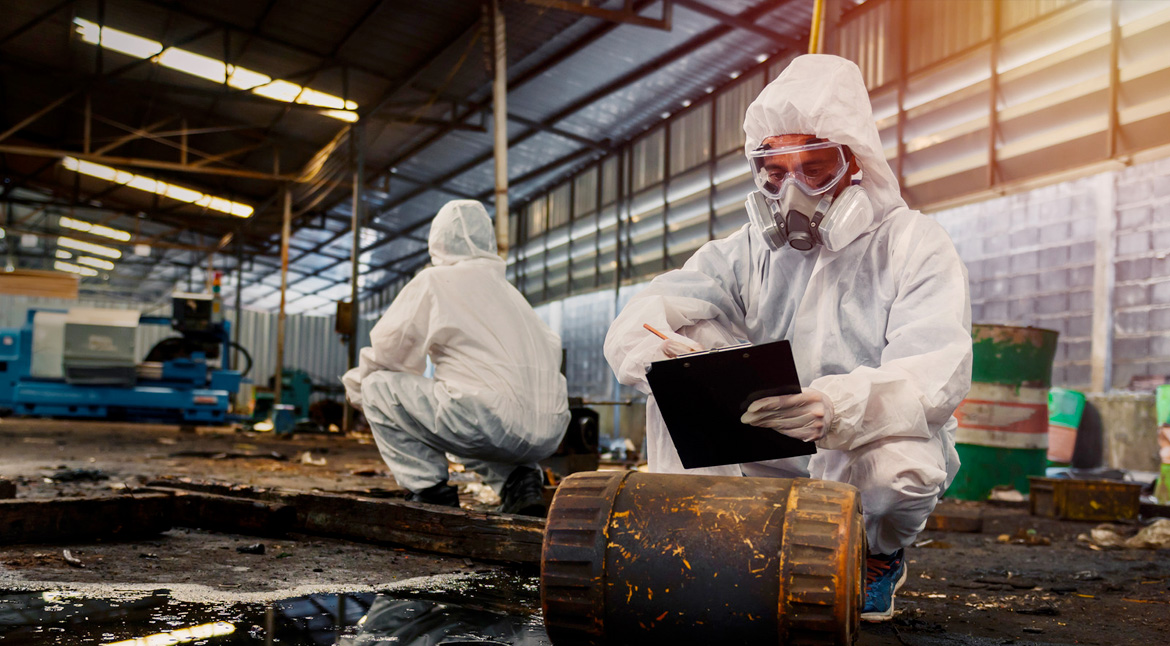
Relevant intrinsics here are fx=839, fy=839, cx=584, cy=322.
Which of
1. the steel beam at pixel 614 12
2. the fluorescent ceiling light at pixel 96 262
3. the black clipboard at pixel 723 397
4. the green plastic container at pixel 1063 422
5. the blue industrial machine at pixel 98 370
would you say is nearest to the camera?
the black clipboard at pixel 723 397

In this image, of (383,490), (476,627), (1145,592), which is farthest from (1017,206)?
(476,627)

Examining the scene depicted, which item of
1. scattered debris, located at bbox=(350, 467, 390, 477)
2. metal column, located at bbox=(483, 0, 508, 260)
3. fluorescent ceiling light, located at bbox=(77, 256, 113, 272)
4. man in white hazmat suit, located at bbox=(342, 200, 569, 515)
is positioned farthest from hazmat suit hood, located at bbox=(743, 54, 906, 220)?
fluorescent ceiling light, located at bbox=(77, 256, 113, 272)

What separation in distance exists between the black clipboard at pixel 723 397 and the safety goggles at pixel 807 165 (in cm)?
59

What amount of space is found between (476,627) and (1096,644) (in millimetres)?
1501

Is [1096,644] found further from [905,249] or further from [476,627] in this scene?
[476,627]

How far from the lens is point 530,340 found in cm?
370

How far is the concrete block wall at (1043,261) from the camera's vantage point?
6957 millimetres

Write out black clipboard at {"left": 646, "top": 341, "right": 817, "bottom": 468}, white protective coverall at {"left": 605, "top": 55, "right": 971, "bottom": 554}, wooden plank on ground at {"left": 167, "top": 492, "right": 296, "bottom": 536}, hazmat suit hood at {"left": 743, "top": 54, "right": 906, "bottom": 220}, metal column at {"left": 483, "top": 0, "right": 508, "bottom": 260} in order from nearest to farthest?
black clipboard at {"left": 646, "top": 341, "right": 817, "bottom": 468} → white protective coverall at {"left": 605, "top": 55, "right": 971, "bottom": 554} → hazmat suit hood at {"left": 743, "top": 54, "right": 906, "bottom": 220} → wooden plank on ground at {"left": 167, "top": 492, "right": 296, "bottom": 536} → metal column at {"left": 483, "top": 0, "right": 508, "bottom": 260}

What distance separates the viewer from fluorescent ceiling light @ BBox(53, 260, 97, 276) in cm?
2344

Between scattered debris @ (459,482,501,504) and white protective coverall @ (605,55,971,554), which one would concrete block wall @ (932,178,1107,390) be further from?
white protective coverall @ (605,55,971,554)

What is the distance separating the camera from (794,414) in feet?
5.71

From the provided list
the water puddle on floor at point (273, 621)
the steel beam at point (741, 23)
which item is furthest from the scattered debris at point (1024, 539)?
the steel beam at point (741, 23)

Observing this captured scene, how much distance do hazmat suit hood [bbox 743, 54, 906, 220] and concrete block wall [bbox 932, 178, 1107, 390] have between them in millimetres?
5712

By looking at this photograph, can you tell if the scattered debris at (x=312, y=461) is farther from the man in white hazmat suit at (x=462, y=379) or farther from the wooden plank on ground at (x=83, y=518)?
the wooden plank on ground at (x=83, y=518)
